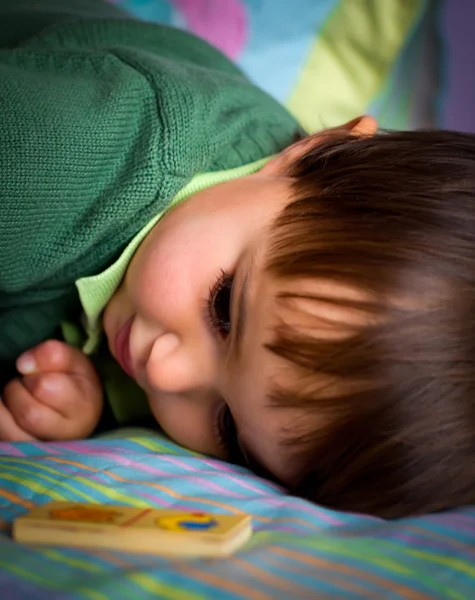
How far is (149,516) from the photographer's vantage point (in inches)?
22.6

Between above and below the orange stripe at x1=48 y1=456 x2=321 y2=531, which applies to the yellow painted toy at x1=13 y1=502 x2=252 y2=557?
above

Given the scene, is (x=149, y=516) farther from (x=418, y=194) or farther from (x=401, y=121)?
(x=401, y=121)

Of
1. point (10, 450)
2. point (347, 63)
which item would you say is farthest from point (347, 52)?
point (10, 450)

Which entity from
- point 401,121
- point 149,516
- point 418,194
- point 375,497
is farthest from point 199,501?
point 401,121

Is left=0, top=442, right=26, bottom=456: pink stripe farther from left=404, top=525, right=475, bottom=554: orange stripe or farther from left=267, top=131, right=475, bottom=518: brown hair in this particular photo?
left=404, top=525, right=475, bottom=554: orange stripe

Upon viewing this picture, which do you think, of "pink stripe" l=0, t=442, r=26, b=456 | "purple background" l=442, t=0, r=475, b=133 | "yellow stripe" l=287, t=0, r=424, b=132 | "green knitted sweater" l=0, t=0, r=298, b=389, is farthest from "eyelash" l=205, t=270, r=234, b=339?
"purple background" l=442, t=0, r=475, b=133

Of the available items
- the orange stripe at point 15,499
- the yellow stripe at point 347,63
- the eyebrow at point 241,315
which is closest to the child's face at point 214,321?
the eyebrow at point 241,315

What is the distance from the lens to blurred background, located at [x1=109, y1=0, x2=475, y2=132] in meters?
1.39

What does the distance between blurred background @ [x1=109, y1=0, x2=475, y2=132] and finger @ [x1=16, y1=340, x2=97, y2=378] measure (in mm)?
658

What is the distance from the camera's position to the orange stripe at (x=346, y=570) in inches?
20.0

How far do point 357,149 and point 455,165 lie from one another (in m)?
0.11

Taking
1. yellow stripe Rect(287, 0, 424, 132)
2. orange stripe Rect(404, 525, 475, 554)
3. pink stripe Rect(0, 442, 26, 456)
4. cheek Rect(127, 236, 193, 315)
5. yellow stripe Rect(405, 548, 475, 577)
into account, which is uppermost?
yellow stripe Rect(287, 0, 424, 132)

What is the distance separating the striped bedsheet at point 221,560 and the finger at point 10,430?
0.16 metres

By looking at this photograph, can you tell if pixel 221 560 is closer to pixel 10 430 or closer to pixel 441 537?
pixel 441 537
